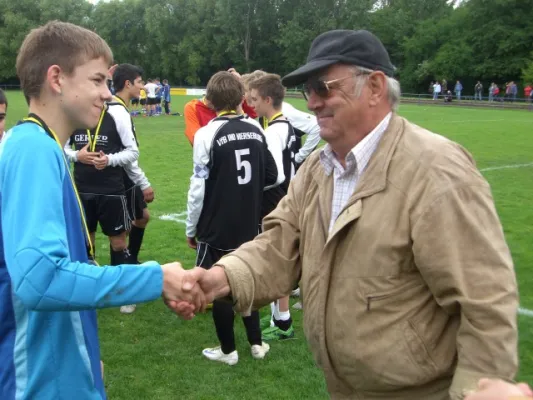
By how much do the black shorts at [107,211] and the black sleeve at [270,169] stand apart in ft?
5.32

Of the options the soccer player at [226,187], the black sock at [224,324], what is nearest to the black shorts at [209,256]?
Result: the soccer player at [226,187]

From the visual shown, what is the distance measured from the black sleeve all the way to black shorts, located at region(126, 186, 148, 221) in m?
1.72

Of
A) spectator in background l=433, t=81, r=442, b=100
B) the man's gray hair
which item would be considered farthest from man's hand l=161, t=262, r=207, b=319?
spectator in background l=433, t=81, r=442, b=100

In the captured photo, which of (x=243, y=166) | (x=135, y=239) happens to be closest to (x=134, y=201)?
(x=135, y=239)

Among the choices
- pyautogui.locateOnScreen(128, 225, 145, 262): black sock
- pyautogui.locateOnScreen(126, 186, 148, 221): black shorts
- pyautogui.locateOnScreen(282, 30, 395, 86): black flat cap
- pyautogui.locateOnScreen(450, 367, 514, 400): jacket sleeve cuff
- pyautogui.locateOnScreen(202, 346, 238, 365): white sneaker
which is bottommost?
pyautogui.locateOnScreen(202, 346, 238, 365): white sneaker

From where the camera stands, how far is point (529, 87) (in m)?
50.6

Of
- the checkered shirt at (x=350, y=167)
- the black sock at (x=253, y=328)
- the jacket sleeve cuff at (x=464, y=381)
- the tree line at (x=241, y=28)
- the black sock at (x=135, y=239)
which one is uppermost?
the tree line at (x=241, y=28)

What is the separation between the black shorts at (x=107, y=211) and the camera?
20.2 ft

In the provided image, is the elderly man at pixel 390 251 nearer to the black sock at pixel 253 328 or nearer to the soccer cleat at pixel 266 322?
the black sock at pixel 253 328

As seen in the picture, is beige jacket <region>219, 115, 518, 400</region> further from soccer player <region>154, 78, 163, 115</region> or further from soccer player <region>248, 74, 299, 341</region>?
soccer player <region>154, 78, 163, 115</region>

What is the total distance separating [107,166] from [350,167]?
161 inches

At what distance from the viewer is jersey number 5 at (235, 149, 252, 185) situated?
515cm

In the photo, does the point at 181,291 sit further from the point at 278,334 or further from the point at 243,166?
the point at 278,334

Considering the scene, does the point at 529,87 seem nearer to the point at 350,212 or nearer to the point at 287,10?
the point at 287,10
